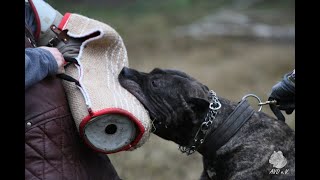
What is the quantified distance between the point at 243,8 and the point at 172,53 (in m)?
7.83

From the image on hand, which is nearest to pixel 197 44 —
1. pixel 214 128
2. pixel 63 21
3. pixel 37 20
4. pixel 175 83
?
pixel 175 83

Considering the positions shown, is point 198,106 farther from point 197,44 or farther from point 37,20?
point 197,44

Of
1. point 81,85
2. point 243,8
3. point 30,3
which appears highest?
point 30,3

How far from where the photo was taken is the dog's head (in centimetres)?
367

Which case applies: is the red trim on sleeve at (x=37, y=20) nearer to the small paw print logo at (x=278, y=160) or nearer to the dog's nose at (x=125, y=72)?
the dog's nose at (x=125, y=72)

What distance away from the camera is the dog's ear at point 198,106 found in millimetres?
3682

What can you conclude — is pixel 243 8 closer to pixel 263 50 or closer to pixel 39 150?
pixel 263 50

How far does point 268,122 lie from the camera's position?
3.81m

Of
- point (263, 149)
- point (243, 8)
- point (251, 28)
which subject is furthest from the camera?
point (243, 8)

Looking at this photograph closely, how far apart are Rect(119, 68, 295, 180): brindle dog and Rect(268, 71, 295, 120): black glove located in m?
0.12

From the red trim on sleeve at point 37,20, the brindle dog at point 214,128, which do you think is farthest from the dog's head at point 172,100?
the red trim on sleeve at point 37,20

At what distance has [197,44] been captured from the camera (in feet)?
46.6
